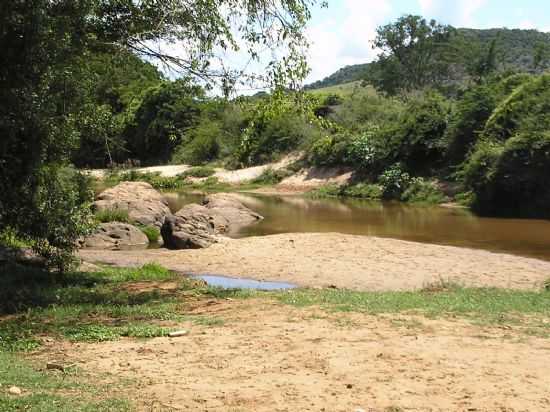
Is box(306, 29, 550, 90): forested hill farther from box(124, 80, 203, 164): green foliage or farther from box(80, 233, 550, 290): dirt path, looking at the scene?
box(80, 233, 550, 290): dirt path

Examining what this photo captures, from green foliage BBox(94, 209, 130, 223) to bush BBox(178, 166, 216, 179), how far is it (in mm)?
32595

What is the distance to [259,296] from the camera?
13625mm

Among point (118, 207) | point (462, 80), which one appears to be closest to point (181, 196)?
point (118, 207)

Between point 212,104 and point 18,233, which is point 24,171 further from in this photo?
point 212,104

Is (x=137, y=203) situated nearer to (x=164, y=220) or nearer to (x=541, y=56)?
(x=164, y=220)

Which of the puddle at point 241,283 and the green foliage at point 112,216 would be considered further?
the green foliage at point 112,216

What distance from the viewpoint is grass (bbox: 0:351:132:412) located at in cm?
650

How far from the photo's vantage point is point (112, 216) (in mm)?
29844

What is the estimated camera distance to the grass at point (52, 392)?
650cm

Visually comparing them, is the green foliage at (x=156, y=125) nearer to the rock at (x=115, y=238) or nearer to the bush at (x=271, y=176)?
the bush at (x=271, y=176)

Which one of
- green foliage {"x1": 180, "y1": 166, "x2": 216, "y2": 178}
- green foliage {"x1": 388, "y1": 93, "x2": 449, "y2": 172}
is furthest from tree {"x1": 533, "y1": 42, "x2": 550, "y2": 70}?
green foliage {"x1": 180, "y1": 166, "x2": 216, "y2": 178}

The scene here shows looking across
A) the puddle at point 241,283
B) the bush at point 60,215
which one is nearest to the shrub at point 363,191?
the puddle at point 241,283

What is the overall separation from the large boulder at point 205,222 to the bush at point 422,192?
12.6m

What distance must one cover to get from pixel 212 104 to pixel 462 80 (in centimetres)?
8874
